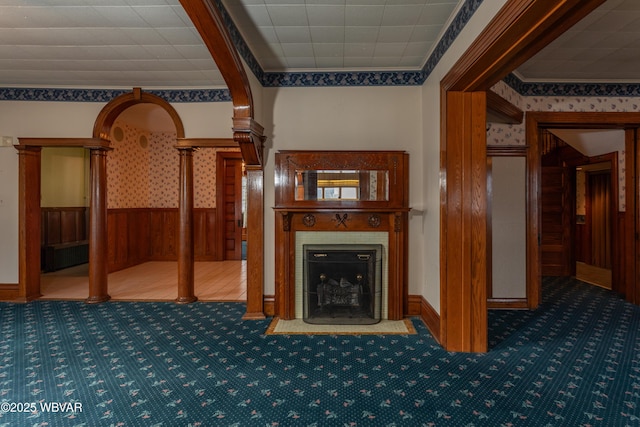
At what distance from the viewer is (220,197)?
7.53 metres

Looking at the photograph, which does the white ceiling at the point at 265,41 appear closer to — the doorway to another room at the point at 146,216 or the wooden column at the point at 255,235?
the wooden column at the point at 255,235

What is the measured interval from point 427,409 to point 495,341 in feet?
4.67

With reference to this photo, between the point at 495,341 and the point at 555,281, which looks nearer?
the point at 495,341

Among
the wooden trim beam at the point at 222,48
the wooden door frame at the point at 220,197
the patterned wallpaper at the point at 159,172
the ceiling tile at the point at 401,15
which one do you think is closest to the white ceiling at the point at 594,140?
the ceiling tile at the point at 401,15

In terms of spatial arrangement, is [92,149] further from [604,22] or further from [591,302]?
[591,302]

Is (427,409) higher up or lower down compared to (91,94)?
lower down

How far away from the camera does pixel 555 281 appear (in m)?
5.50

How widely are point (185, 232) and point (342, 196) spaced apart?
2224mm

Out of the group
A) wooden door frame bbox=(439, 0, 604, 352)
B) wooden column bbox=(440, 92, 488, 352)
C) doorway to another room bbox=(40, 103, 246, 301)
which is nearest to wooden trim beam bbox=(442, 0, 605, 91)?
wooden door frame bbox=(439, 0, 604, 352)

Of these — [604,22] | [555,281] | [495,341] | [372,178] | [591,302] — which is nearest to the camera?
[604,22]

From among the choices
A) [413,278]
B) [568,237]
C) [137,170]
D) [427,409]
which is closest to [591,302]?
[568,237]

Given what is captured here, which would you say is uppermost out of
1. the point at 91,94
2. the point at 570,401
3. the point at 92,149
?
the point at 91,94

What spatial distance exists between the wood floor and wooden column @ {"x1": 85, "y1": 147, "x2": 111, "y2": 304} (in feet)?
0.78

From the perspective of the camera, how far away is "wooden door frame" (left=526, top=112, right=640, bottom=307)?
165 inches
